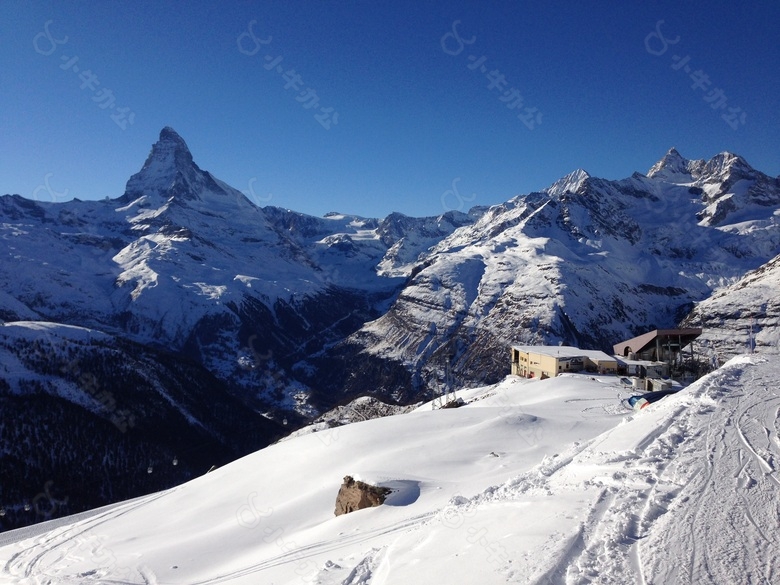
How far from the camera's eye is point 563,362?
5100 cm

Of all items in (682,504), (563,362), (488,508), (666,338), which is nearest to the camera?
(682,504)

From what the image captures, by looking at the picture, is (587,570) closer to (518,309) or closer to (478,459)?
(478,459)

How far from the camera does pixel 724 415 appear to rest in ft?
58.4

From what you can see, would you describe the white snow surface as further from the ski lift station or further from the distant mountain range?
the distant mountain range

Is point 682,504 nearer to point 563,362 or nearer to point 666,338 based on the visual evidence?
point 666,338

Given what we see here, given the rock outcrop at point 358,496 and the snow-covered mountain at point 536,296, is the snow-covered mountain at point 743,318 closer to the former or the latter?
the snow-covered mountain at point 536,296

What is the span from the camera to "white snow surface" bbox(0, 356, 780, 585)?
9.52m

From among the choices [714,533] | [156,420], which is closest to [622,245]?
[156,420]

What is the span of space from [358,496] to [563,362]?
118 feet

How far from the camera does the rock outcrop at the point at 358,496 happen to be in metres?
20.1

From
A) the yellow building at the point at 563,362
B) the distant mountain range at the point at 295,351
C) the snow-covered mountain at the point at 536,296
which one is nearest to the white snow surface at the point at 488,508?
the yellow building at the point at 563,362

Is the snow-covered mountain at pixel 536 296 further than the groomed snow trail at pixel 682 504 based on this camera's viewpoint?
Yes

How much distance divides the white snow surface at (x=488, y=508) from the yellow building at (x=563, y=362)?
12.1 metres

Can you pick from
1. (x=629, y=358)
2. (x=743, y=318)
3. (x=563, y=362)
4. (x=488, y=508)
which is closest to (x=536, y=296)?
(x=743, y=318)
